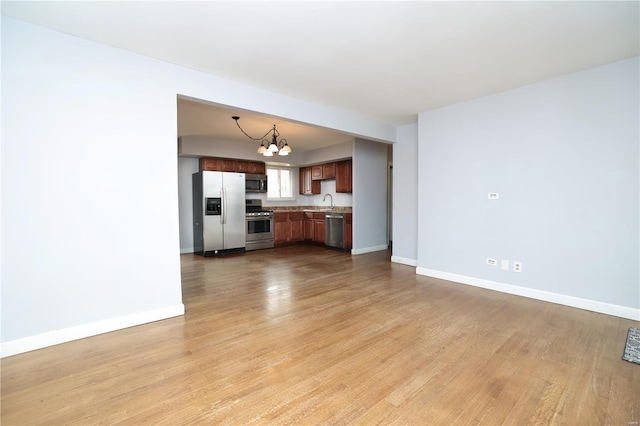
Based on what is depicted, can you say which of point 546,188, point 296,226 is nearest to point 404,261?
point 546,188

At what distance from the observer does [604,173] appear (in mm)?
3000

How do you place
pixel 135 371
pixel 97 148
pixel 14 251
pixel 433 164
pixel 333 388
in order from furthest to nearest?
1. pixel 433 164
2. pixel 97 148
3. pixel 14 251
4. pixel 135 371
5. pixel 333 388

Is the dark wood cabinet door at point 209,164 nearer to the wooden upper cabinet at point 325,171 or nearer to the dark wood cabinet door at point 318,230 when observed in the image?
the wooden upper cabinet at point 325,171

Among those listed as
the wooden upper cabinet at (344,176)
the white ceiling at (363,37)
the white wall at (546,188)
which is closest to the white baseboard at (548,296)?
the white wall at (546,188)

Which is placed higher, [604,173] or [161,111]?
[161,111]

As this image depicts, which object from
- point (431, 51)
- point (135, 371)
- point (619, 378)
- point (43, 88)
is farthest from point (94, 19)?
point (619, 378)

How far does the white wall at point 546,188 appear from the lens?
290 centimetres

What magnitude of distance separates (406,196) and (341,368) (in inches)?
151

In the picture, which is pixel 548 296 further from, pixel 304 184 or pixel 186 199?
pixel 186 199

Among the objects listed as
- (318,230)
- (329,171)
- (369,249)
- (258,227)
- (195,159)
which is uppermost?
(195,159)

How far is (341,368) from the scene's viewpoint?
201 cm

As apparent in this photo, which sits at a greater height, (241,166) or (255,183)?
(241,166)

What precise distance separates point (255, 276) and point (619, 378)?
4.02m

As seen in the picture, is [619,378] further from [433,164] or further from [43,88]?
[43,88]
